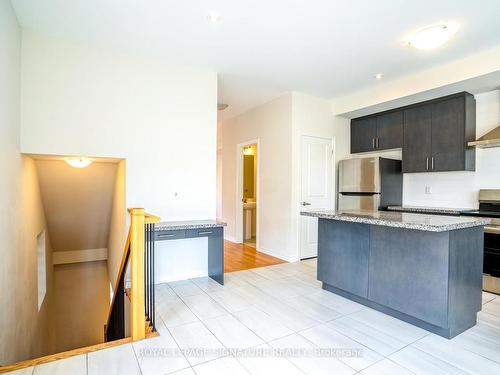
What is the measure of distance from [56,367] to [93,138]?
224 centimetres

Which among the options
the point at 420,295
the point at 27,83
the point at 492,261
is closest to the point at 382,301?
the point at 420,295

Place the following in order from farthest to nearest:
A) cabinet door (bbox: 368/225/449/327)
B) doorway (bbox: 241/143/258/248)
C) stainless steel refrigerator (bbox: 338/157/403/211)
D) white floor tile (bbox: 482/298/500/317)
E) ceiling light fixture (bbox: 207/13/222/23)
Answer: doorway (bbox: 241/143/258/248), stainless steel refrigerator (bbox: 338/157/403/211), white floor tile (bbox: 482/298/500/317), ceiling light fixture (bbox: 207/13/222/23), cabinet door (bbox: 368/225/449/327)

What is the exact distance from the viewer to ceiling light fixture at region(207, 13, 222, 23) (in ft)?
8.39

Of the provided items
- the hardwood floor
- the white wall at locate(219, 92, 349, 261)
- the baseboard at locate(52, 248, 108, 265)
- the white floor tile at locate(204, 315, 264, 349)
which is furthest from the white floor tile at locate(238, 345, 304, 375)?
the baseboard at locate(52, 248, 108, 265)

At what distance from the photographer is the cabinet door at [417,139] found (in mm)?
4125

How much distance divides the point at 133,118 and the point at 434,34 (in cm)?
330

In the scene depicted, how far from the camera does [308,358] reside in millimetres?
1978

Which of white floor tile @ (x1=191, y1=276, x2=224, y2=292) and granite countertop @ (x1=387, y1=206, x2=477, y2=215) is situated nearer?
white floor tile @ (x1=191, y1=276, x2=224, y2=292)

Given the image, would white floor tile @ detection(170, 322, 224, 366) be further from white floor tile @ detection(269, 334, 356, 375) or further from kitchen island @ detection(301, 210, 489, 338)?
kitchen island @ detection(301, 210, 489, 338)

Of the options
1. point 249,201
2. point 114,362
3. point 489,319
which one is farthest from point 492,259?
point 249,201

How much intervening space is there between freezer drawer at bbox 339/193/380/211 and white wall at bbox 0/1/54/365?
4514mm

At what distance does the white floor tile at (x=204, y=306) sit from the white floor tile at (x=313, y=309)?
0.72 meters

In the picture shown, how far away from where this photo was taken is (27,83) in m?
2.85

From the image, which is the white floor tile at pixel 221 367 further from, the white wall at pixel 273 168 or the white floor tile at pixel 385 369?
the white wall at pixel 273 168
